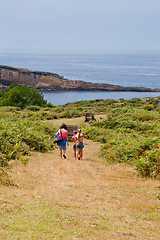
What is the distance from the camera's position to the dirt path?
17.1ft

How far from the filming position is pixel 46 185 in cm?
848

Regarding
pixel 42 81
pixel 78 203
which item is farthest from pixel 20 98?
pixel 42 81

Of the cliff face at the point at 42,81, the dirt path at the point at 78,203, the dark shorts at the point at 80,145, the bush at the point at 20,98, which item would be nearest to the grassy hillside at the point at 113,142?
the dirt path at the point at 78,203

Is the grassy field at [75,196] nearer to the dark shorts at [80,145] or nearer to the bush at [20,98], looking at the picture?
the dark shorts at [80,145]

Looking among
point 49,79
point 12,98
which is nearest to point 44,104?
point 12,98

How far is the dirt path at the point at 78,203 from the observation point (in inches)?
205

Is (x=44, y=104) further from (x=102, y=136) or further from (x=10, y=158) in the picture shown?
(x=10, y=158)

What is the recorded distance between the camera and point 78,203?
279 inches

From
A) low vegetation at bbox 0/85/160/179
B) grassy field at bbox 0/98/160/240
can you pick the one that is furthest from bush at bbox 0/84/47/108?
grassy field at bbox 0/98/160/240

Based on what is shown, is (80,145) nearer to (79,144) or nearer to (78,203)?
(79,144)

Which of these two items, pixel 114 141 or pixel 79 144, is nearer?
pixel 79 144

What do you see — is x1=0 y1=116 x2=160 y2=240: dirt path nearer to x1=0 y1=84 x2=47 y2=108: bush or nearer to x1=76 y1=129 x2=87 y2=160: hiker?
x1=76 y1=129 x2=87 y2=160: hiker

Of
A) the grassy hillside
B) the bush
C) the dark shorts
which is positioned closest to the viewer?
the grassy hillside

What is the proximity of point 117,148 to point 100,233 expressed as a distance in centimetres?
896
